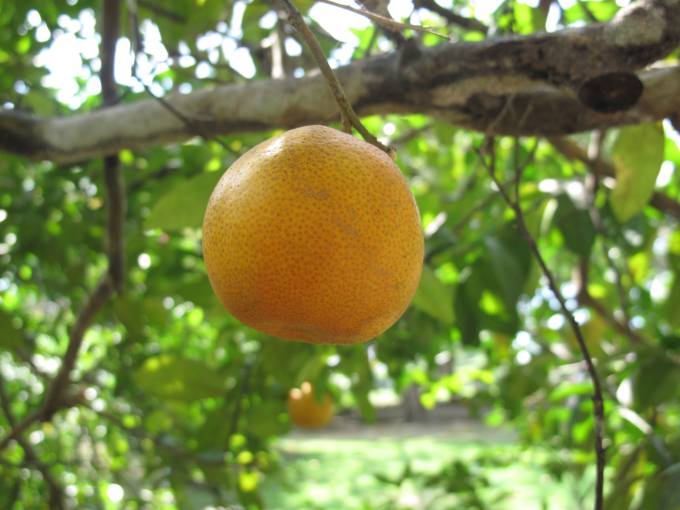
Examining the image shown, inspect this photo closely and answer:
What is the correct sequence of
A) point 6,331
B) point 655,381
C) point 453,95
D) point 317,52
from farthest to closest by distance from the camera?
point 6,331
point 655,381
point 453,95
point 317,52

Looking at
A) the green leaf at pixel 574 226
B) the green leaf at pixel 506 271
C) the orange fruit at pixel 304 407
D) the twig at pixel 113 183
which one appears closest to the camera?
the green leaf at pixel 506 271

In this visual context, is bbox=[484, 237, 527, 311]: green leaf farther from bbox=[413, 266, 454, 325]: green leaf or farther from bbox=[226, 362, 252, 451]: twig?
bbox=[226, 362, 252, 451]: twig

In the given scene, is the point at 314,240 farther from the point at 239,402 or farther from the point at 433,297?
the point at 239,402

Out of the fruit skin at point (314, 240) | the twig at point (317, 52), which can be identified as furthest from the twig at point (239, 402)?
the twig at point (317, 52)

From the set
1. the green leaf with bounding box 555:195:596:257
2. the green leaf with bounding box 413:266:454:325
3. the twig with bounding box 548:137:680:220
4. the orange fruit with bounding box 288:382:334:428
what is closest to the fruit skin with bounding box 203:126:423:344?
the green leaf with bounding box 413:266:454:325

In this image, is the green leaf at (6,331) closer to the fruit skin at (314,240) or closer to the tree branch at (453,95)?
the tree branch at (453,95)

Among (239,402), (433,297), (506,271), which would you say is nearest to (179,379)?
(239,402)

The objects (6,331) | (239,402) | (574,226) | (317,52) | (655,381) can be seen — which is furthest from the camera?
(239,402)
